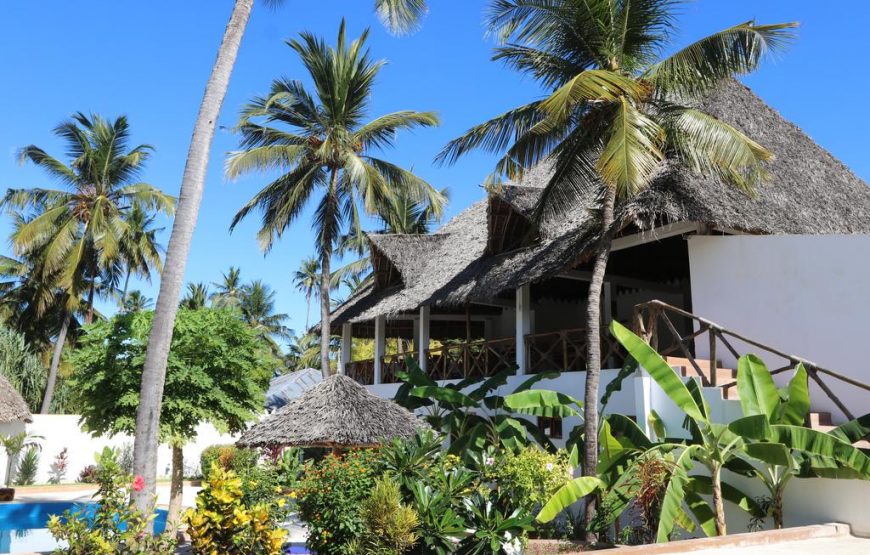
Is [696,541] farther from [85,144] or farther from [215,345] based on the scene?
[85,144]

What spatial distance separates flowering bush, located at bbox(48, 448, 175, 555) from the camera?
6.98 meters

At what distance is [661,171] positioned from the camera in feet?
37.4

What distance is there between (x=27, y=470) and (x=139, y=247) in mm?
8734

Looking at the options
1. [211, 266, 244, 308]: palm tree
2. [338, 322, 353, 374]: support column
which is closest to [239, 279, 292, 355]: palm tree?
[211, 266, 244, 308]: palm tree

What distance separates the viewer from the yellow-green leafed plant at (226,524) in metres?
7.12

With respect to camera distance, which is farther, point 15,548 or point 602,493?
point 15,548

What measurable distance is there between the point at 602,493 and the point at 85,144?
21.5m

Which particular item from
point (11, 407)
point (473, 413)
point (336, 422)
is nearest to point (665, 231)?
point (473, 413)

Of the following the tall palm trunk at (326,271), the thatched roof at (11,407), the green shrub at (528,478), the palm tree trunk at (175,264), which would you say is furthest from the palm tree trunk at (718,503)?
the thatched roof at (11,407)

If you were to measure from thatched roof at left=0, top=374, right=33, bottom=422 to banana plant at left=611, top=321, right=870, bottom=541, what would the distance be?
60.4ft

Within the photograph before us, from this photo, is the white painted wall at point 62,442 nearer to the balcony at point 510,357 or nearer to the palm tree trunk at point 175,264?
the balcony at point 510,357

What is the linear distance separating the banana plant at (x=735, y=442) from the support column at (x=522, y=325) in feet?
15.5

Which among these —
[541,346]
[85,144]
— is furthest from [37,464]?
[541,346]

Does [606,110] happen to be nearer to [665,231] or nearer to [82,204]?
[665,231]
